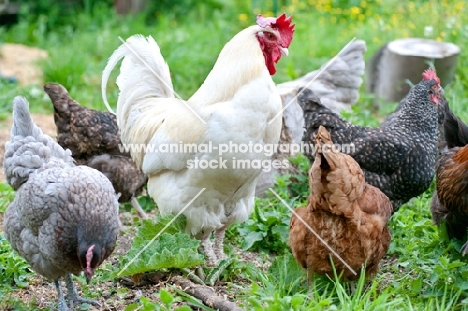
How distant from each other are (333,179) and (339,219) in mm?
328

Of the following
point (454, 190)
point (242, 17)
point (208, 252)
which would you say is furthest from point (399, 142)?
point (242, 17)

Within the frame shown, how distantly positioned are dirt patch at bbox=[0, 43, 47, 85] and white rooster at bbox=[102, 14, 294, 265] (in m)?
5.15

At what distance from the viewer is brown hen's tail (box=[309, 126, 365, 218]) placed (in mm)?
4000

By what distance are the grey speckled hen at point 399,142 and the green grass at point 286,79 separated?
0.41m

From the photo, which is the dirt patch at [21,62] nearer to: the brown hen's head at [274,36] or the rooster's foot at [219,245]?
the rooster's foot at [219,245]

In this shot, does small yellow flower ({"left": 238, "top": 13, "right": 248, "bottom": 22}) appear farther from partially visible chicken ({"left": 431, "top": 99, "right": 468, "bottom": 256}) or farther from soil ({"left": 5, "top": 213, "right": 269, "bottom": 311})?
soil ({"left": 5, "top": 213, "right": 269, "bottom": 311})

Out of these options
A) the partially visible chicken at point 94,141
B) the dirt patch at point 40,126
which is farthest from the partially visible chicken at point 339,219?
the dirt patch at point 40,126

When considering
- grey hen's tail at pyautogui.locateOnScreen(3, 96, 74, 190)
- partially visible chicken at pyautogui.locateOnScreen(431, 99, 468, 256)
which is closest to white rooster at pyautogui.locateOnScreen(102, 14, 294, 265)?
grey hen's tail at pyautogui.locateOnScreen(3, 96, 74, 190)

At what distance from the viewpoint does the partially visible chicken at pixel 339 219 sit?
159 inches

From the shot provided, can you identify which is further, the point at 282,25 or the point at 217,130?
the point at 282,25

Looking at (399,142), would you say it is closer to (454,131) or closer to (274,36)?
(454,131)

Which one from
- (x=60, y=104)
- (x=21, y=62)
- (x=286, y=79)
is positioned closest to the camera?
(x=60, y=104)

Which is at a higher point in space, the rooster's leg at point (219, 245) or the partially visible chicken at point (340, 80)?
the partially visible chicken at point (340, 80)

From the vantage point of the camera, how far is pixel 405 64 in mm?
8695
